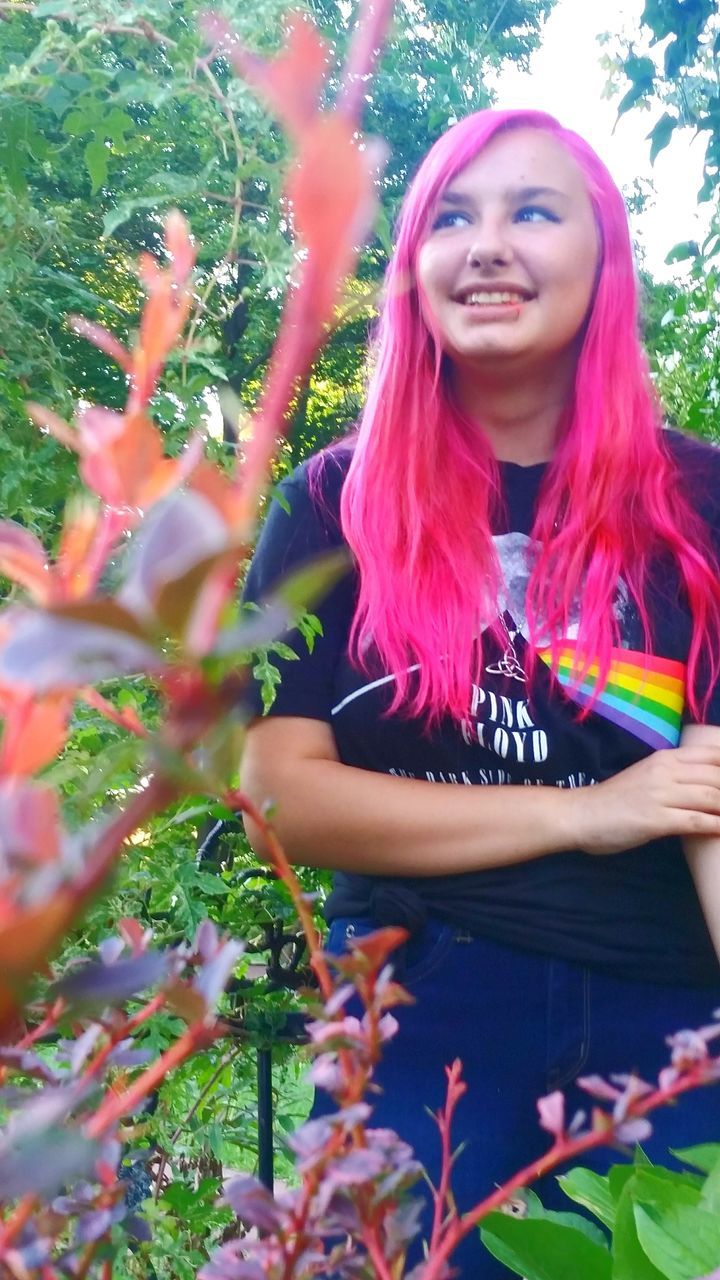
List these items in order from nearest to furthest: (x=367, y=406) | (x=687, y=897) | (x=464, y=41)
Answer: (x=687, y=897)
(x=367, y=406)
(x=464, y=41)

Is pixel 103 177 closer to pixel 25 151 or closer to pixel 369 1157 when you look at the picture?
pixel 25 151

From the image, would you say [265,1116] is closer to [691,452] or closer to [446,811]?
[446,811]

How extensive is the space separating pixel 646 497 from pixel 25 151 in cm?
90

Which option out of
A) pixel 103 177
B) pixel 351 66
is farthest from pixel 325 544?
pixel 351 66

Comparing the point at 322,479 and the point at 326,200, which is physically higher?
the point at 322,479

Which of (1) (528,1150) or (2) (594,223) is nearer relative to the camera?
(1) (528,1150)

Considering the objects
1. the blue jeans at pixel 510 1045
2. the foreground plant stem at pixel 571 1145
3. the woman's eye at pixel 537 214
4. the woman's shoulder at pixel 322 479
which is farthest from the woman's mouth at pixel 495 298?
the foreground plant stem at pixel 571 1145

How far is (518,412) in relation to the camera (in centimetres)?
151

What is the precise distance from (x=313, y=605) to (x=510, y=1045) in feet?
1.81

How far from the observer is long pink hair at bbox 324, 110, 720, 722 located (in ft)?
4.35

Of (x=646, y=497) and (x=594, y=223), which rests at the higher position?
(x=594, y=223)

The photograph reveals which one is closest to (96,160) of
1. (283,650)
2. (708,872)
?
(283,650)

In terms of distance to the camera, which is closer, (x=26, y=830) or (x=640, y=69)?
(x=26, y=830)

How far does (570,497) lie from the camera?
1416mm
